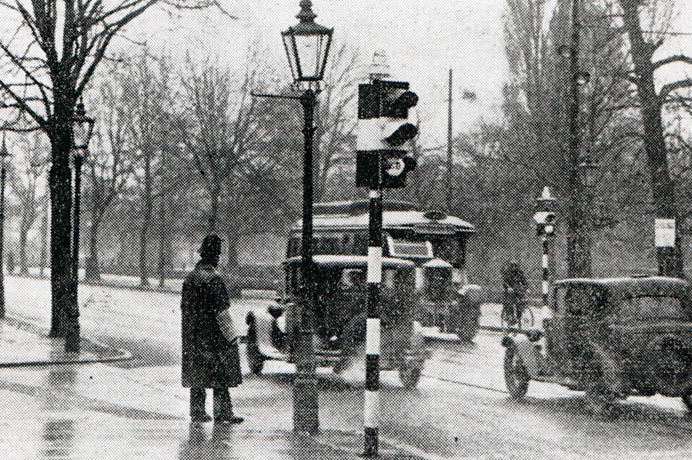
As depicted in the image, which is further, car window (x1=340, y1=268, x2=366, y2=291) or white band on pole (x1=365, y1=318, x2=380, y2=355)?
car window (x1=340, y1=268, x2=366, y2=291)

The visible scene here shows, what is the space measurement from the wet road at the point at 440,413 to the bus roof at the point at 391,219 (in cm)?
878

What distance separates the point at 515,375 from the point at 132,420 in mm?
5531

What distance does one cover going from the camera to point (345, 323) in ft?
50.0

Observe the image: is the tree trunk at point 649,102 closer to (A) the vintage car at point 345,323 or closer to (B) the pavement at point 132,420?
(A) the vintage car at point 345,323

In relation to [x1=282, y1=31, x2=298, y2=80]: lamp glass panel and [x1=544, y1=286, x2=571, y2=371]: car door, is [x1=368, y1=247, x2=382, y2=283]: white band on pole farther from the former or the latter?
[x1=544, y1=286, x2=571, y2=371]: car door

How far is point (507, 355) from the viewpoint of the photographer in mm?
14156

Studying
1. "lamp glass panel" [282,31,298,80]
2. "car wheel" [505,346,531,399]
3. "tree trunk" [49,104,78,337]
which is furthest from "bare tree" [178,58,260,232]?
"lamp glass panel" [282,31,298,80]

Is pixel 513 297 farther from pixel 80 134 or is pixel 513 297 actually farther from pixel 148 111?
pixel 148 111

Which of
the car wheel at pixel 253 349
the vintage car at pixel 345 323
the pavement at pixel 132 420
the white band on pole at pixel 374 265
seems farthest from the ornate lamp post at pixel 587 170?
the white band on pole at pixel 374 265

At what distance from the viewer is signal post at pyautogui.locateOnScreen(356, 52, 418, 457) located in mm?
8633

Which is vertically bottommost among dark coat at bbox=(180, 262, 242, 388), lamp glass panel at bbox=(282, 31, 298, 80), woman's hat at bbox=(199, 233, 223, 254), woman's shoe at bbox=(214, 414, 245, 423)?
woman's shoe at bbox=(214, 414, 245, 423)

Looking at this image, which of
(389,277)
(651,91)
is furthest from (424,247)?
(389,277)

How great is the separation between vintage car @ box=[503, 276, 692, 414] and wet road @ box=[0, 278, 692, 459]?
35cm

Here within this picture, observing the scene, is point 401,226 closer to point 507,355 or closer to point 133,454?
point 507,355
